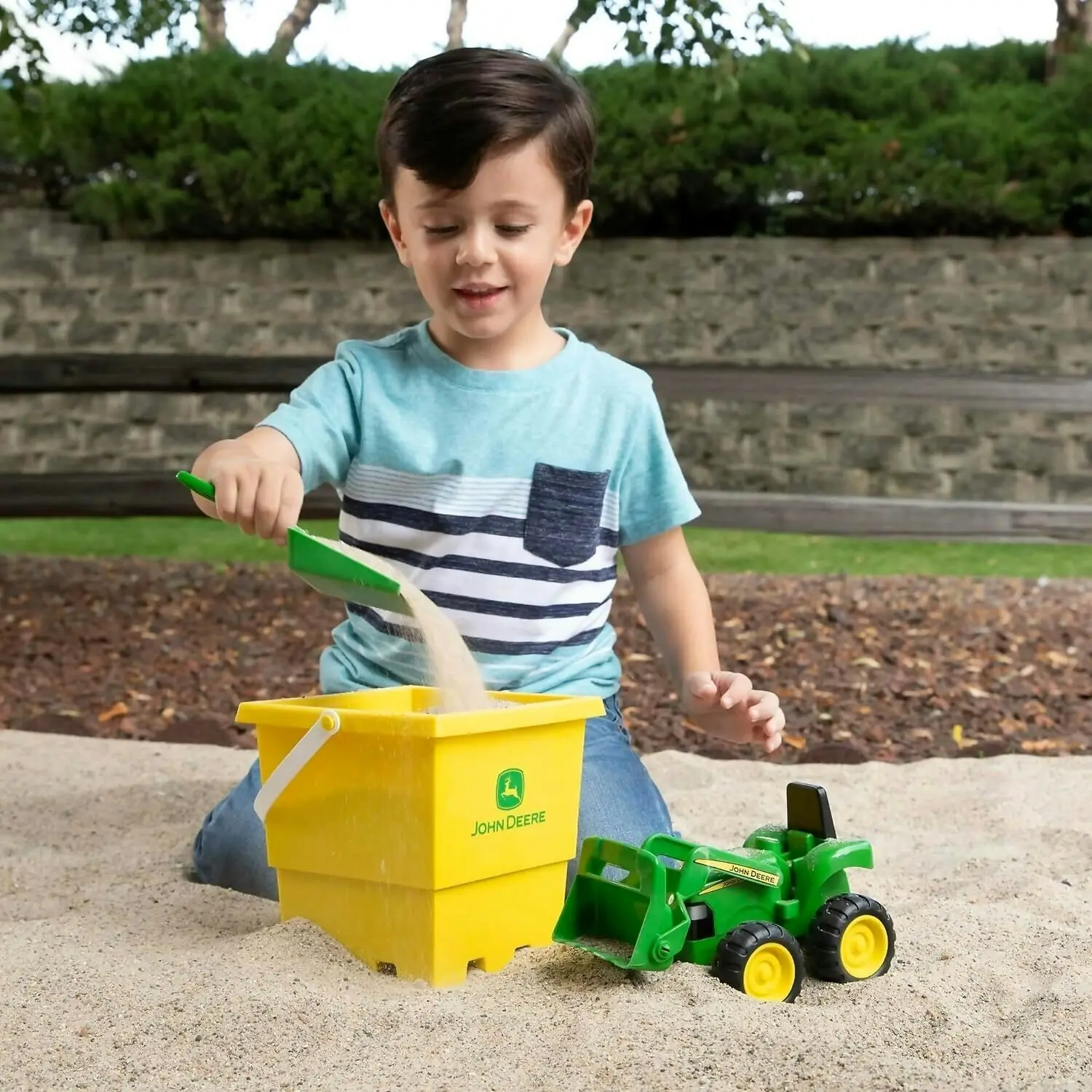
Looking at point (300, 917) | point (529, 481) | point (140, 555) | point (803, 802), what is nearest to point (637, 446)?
point (529, 481)

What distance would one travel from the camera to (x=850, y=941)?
1488 mm

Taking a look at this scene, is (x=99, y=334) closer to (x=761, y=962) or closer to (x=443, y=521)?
(x=443, y=521)

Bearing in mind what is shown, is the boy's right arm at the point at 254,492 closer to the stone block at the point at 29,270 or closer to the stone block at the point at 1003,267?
the stone block at the point at 1003,267

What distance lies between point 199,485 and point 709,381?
4593mm

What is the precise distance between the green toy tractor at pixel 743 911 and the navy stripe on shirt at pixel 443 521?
1.74ft

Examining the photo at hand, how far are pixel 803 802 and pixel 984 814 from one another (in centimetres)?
98

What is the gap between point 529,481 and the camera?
6.24 ft

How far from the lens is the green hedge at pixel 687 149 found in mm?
8242

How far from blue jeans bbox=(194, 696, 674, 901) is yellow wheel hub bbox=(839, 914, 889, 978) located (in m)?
0.38

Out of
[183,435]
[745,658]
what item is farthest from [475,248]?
[183,435]

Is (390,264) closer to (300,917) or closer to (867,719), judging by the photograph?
(867,719)

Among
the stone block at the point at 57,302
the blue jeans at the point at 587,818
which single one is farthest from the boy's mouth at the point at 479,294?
the stone block at the point at 57,302

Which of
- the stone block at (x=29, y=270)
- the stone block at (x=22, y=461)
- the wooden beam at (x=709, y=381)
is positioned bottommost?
the stone block at (x=22, y=461)

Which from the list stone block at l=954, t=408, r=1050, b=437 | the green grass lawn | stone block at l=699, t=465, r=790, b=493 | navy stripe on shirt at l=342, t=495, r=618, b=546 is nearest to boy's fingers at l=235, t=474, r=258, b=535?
navy stripe on shirt at l=342, t=495, r=618, b=546
